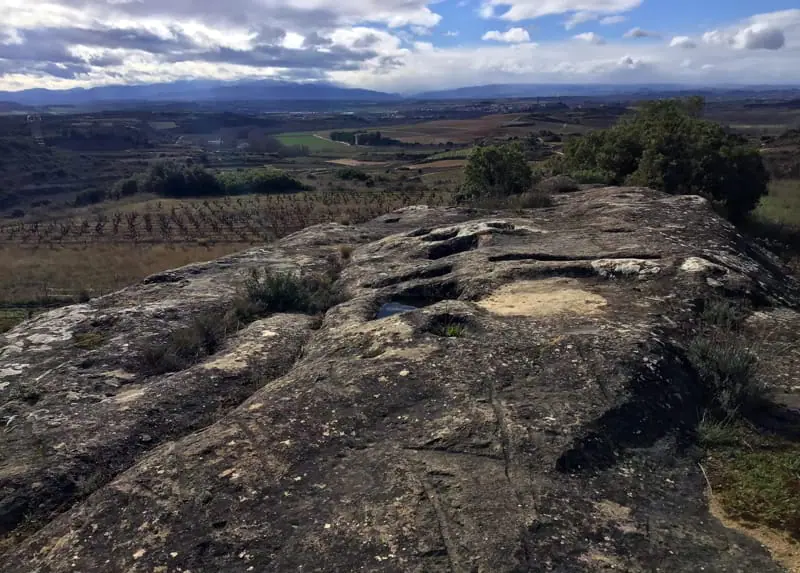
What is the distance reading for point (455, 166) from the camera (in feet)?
304

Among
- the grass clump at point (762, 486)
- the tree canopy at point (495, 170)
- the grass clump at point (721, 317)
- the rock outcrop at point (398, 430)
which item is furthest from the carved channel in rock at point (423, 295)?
the tree canopy at point (495, 170)

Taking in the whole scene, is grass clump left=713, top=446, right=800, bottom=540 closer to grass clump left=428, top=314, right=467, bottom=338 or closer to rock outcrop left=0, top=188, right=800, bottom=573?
rock outcrop left=0, top=188, right=800, bottom=573

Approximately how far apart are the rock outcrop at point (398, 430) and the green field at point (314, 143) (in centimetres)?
14157

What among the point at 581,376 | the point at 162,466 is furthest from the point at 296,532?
the point at 581,376

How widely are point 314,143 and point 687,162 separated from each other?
149 metres

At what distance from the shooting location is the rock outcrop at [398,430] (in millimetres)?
4750

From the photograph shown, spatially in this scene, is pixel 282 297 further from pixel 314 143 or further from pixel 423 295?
pixel 314 143

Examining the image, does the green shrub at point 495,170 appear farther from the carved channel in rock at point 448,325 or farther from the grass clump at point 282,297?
the carved channel in rock at point 448,325

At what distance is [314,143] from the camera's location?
544 ft

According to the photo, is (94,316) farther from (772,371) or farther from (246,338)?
(772,371)

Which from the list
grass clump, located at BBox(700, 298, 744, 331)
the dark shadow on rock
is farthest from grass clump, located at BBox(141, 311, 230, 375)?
grass clump, located at BBox(700, 298, 744, 331)

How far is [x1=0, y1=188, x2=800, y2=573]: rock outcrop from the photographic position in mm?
4750

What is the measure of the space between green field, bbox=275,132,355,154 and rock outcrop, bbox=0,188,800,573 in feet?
464

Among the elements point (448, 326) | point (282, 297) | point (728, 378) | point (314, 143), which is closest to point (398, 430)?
point (448, 326)
